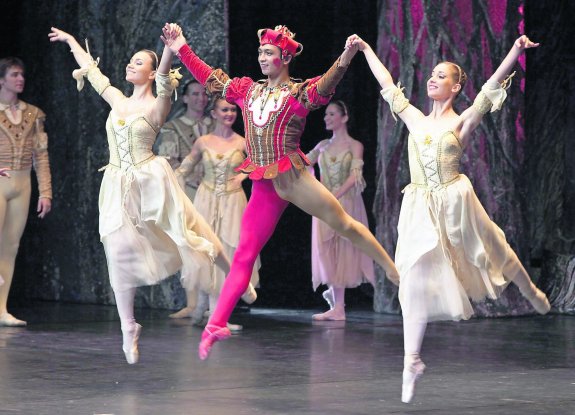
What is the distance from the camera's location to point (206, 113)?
28.1 feet

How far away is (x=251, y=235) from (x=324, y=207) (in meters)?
0.38

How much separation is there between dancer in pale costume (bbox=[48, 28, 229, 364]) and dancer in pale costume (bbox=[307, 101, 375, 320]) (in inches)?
97.8

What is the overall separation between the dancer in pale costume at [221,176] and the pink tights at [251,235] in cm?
227

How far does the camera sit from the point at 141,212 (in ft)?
18.8

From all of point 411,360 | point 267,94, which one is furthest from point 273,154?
point 411,360

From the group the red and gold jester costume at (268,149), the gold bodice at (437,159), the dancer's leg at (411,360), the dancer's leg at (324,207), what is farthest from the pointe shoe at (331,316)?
the dancer's leg at (411,360)

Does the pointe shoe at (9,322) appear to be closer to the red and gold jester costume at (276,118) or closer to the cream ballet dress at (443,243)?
the red and gold jester costume at (276,118)

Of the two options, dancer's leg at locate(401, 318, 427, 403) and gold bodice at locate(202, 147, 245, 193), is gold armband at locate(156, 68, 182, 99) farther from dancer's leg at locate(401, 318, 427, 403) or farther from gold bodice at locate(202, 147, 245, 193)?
gold bodice at locate(202, 147, 245, 193)

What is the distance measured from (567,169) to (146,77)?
4.36m

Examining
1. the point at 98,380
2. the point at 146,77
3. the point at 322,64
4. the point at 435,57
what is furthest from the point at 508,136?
the point at 98,380

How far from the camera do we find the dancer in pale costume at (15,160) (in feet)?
24.5

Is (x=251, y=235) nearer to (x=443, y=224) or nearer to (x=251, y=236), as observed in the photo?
(x=251, y=236)

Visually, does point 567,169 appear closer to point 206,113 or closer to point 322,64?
point 322,64

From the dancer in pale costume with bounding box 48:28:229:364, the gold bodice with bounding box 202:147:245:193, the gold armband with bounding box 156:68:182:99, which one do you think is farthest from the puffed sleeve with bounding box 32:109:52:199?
the gold armband with bounding box 156:68:182:99
